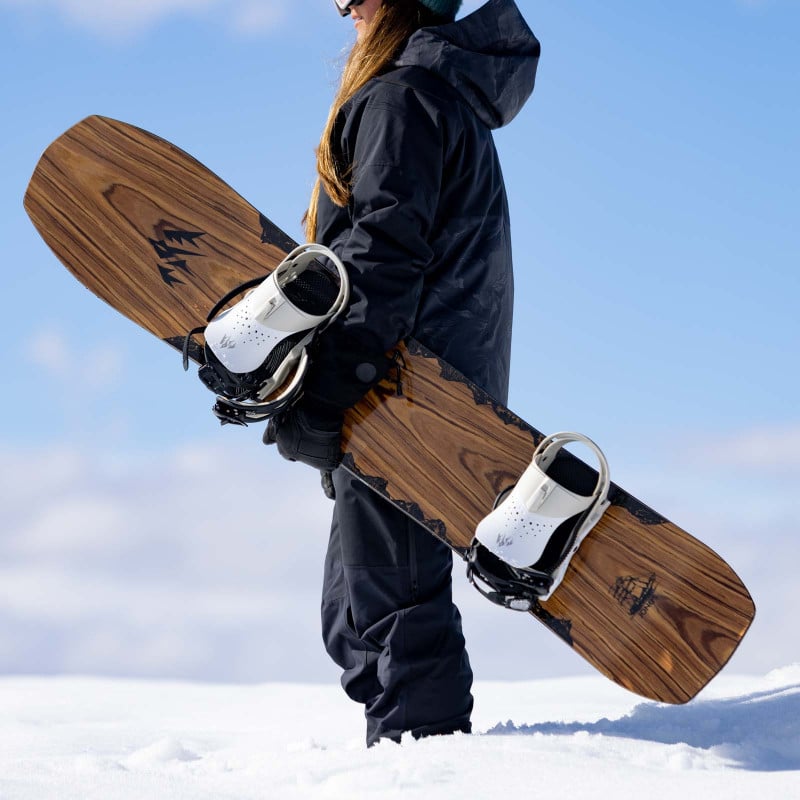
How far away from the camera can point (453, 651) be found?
8.79 feet

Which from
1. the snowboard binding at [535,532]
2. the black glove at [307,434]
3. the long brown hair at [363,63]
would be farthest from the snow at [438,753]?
the long brown hair at [363,63]

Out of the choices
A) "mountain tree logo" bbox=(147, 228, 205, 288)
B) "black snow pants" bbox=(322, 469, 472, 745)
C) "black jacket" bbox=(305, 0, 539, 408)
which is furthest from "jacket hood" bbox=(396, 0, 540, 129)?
"black snow pants" bbox=(322, 469, 472, 745)

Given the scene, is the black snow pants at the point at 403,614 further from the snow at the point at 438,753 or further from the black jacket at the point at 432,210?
the black jacket at the point at 432,210

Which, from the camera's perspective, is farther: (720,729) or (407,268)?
(720,729)

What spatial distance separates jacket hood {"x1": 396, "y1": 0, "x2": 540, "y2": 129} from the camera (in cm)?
260

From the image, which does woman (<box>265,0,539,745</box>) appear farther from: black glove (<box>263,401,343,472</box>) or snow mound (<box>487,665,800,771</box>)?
snow mound (<box>487,665,800,771</box>)

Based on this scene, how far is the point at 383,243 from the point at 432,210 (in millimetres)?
181

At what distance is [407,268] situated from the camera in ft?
7.87

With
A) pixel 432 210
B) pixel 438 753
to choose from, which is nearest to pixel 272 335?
pixel 432 210

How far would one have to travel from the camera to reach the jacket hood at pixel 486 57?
2604 mm

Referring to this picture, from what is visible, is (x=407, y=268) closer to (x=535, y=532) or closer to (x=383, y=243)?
(x=383, y=243)

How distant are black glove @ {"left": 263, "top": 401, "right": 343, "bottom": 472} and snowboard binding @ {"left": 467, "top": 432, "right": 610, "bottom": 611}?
443 mm

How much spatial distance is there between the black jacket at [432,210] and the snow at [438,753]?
0.92 meters

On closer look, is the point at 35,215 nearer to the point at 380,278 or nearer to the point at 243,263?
the point at 243,263
